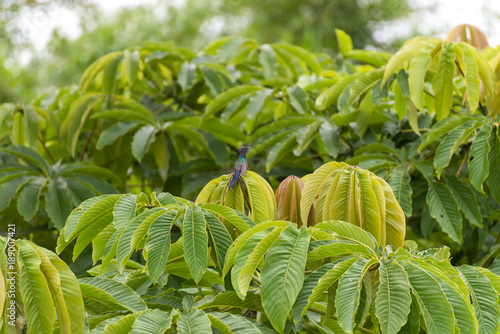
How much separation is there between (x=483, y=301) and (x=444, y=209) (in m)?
0.70

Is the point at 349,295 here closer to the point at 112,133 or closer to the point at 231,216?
the point at 231,216

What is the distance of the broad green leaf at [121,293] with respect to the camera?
99 cm

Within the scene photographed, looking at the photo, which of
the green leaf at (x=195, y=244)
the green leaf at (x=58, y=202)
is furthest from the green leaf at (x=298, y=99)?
the green leaf at (x=195, y=244)

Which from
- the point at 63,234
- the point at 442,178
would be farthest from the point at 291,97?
the point at 63,234

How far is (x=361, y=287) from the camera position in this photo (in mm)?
896

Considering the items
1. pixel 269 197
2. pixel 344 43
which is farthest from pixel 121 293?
pixel 344 43

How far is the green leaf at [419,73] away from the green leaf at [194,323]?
93 cm

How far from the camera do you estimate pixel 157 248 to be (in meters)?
0.95

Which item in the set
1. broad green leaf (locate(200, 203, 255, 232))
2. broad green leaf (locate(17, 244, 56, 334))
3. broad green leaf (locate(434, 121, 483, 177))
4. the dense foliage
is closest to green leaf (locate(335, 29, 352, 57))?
the dense foliage

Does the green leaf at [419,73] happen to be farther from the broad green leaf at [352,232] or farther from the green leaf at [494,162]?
the broad green leaf at [352,232]

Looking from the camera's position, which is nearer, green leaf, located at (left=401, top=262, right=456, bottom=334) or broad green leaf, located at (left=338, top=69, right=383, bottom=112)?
green leaf, located at (left=401, top=262, right=456, bottom=334)

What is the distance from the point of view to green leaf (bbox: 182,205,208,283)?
94 centimetres

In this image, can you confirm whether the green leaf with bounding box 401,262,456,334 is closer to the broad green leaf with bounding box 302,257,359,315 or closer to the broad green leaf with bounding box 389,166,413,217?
the broad green leaf with bounding box 302,257,359,315

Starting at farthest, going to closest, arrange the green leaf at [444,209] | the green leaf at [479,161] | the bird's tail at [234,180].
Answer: the green leaf at [444,209], the green leaf at [479,161], the bird's tail at [234,180]
